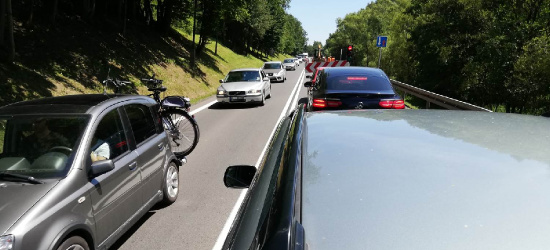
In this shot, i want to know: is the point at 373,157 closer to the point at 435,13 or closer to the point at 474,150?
the point at 474,150

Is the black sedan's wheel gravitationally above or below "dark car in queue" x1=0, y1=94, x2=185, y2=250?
below

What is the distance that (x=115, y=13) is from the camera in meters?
24.6

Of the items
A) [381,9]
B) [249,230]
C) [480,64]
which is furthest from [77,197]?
[381,9]

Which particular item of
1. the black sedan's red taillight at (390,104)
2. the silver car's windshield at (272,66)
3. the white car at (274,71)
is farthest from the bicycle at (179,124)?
the silver car's windshield at (272,66)

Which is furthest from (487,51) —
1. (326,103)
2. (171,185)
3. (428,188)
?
(428,188)

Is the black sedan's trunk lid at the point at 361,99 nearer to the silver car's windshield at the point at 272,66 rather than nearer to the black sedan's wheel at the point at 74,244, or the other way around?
the black sedan's wheel at the point at 74,244

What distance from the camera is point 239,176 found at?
9.05 ft

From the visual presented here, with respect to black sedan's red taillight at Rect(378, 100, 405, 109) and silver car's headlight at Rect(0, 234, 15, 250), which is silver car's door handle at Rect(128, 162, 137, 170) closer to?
silver car's headlight at Rect(0, 234, 15, 250)

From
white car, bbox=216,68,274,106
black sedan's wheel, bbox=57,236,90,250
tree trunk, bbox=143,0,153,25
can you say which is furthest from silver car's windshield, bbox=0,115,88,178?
tree trunk, bbox=143,0,153,25

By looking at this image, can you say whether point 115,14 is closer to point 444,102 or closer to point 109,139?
point 444,102

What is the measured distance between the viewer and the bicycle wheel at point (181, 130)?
24.7 ft

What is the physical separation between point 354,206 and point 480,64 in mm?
23287

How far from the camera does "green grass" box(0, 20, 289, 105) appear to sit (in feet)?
36.6

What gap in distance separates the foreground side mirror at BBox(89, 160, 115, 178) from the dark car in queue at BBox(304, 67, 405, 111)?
196 inches
